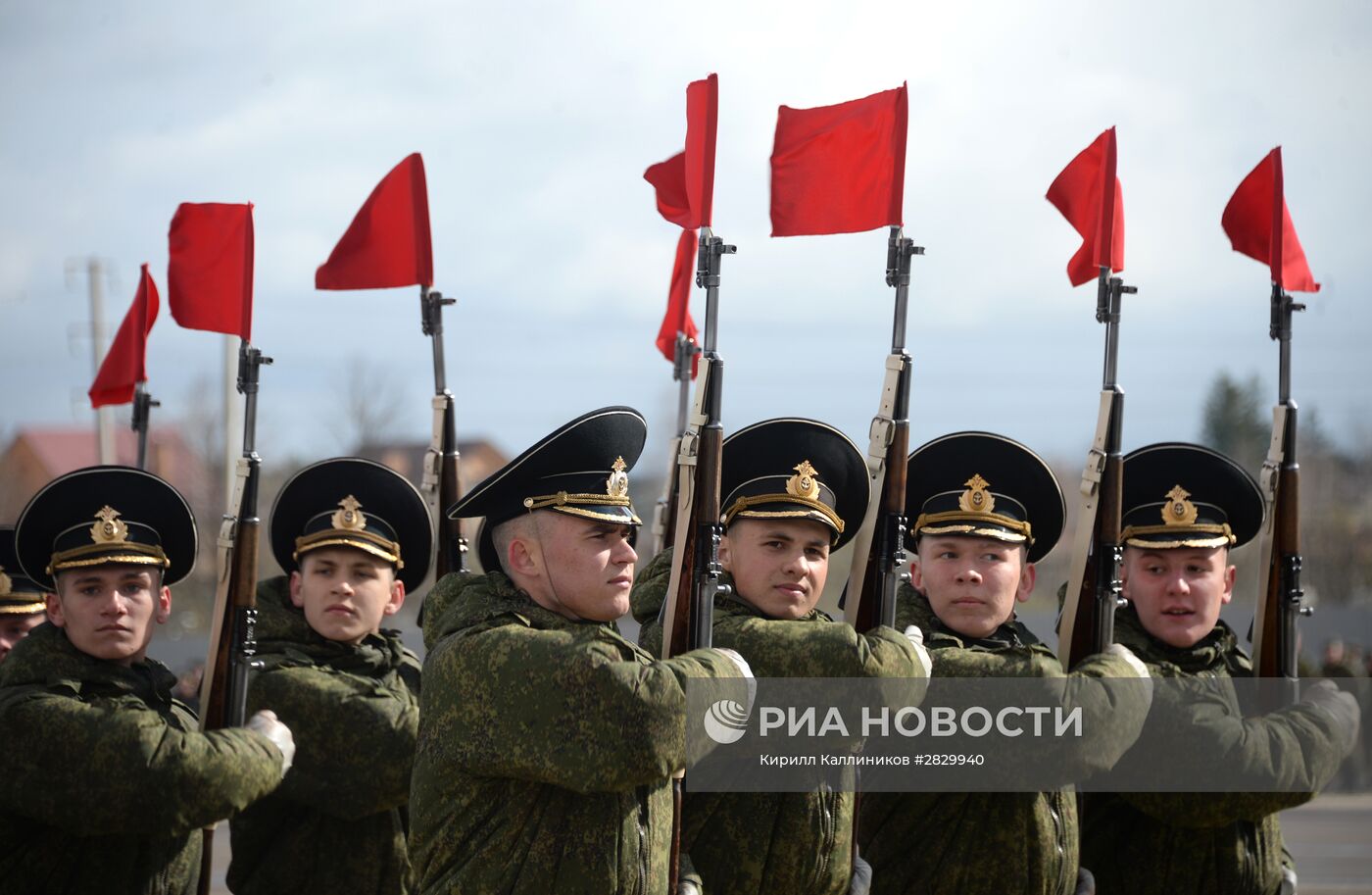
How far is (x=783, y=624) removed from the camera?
555 cm

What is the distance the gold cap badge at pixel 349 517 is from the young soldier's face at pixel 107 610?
1.06 metres

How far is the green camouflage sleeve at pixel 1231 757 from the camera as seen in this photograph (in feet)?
20.9

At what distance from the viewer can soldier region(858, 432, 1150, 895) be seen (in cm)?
599

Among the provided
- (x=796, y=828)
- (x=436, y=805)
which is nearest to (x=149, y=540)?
(x=436, y=805)

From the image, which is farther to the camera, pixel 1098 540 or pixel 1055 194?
pixel 1055 194

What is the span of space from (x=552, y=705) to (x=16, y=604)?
393cm

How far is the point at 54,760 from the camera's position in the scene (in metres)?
5.65

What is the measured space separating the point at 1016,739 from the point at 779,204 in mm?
2290

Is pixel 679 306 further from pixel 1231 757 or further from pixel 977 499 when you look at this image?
pixel 1231 757

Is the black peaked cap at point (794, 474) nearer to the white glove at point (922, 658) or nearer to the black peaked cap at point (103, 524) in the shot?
the white glove at point (922, 658)

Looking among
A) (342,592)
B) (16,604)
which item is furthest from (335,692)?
(16,604)

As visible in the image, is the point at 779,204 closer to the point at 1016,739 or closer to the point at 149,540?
the point at 1016,739

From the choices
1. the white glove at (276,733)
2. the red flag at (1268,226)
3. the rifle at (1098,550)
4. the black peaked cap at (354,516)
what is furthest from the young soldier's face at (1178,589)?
the white glove at (276,733)

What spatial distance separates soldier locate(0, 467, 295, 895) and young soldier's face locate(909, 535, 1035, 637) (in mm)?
2524
